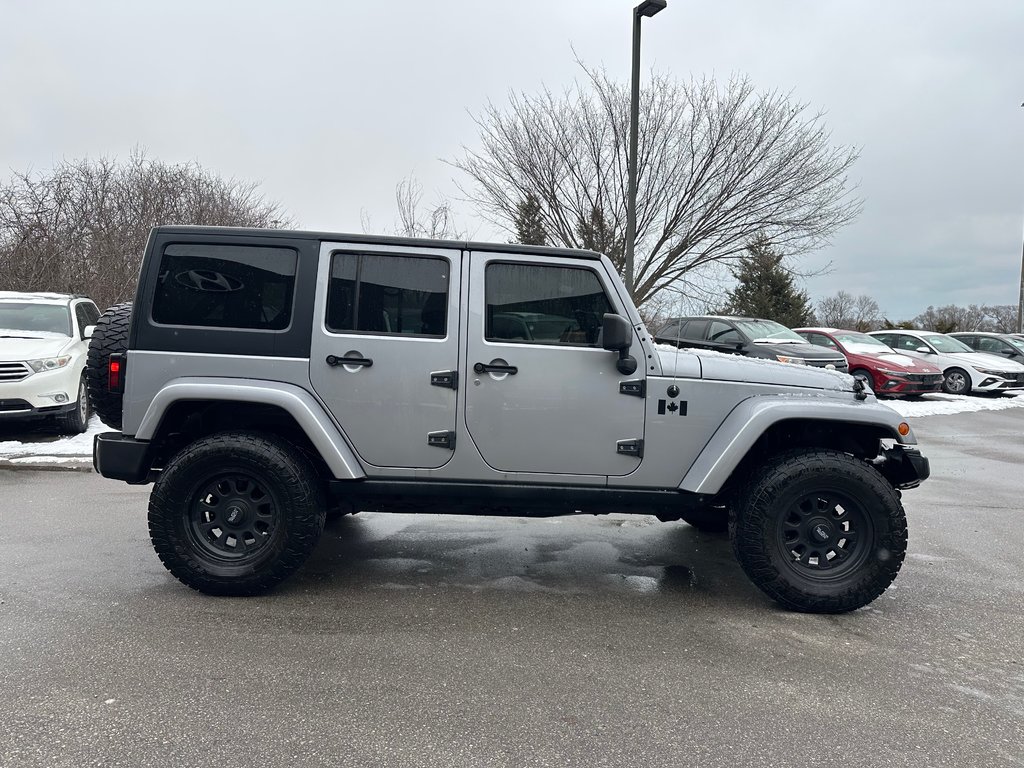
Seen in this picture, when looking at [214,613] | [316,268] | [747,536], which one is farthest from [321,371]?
[747,536]

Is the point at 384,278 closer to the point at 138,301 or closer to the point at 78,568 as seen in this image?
the point at 138,301

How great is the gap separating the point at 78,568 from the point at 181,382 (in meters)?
1.53

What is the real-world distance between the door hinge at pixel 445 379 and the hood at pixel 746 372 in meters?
1.15

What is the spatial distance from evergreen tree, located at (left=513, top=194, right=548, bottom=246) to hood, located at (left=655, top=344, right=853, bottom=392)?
1390 cm

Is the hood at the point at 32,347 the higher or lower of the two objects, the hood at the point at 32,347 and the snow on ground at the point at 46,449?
the higher

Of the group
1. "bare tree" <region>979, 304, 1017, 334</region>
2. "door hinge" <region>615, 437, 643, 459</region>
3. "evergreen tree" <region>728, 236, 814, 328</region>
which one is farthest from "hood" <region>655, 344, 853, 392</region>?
"bare tree" <region>979, 304, 1017, 334</region>

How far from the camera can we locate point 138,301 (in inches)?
159

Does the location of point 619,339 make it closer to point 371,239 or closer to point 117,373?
point 371,239

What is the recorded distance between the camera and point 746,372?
4.13m

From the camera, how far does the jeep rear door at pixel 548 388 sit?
4.02 metres

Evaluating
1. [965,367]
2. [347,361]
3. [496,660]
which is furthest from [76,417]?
[965,367]

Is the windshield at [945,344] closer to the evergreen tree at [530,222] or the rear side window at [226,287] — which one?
the evergreen tree at [530,222]

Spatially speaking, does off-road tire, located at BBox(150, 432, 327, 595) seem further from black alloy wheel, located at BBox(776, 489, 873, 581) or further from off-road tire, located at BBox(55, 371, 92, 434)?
off-road tire, located at BBox(55, 371, 92, 434)

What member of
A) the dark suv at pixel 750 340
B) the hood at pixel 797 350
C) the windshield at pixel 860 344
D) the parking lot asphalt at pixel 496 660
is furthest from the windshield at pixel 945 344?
the parking lot asphalt at pixel 496 660
